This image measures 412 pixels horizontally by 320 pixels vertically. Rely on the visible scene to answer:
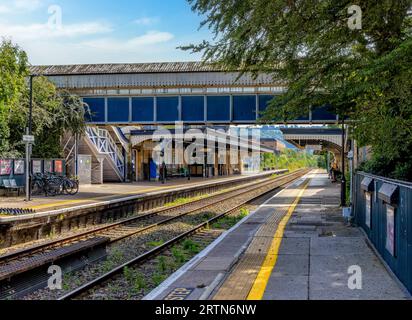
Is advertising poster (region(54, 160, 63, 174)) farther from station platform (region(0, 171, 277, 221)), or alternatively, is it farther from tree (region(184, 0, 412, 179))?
tree (region(184, 0, 412, 179))

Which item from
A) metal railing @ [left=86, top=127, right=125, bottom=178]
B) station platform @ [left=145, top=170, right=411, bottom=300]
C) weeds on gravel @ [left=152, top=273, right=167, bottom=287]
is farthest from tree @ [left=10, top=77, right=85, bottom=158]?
weeds on gravel @ [left=152, top=273, right=167, bottom=287]

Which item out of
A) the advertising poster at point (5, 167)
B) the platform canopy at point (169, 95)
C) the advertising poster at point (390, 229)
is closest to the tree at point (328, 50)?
the advertising poster at point (390, 229)

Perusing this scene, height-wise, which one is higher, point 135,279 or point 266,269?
point 266,269

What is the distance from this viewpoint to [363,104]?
10891mm

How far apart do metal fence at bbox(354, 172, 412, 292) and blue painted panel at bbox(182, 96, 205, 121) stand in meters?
19.4

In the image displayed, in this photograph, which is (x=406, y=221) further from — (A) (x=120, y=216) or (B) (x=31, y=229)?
(A) (x=120, y=216)

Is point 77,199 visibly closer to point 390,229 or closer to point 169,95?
point 169,95

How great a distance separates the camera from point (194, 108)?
29406 mm

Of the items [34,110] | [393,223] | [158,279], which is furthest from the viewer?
[34,110]

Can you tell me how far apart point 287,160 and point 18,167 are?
124m

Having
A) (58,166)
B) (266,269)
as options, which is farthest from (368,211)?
(58,166)

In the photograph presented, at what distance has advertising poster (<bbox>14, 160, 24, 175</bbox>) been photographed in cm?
2305

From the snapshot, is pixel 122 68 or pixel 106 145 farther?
pixel 106 145
